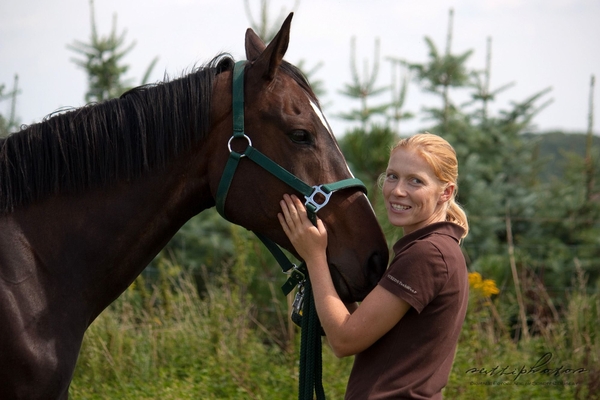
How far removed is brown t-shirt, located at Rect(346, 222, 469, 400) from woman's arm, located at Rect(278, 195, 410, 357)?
2.4 inches

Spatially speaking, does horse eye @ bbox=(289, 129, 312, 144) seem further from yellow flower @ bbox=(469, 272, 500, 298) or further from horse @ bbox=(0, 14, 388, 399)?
yellow flower @ bbox=(469, 272, 500, 298)

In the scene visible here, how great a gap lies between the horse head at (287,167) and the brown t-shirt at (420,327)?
0.21 meters

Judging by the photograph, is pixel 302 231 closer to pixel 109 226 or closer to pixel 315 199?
pixel 315 199

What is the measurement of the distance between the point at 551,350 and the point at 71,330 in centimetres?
419

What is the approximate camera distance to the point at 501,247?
7656mm

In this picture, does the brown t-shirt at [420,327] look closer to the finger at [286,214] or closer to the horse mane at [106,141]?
the finger at [286,214]

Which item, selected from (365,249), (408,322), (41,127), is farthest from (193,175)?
(408,322)

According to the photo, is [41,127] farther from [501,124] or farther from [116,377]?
[501,124]

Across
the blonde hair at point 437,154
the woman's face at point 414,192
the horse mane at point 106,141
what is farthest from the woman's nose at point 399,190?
the horse mane at point 106,141

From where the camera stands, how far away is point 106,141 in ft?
7.06

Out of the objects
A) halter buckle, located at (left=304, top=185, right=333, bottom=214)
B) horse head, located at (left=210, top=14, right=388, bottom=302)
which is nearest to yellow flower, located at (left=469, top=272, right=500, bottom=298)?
horse head, located at (left=210, top=14, right=388, bottom=302)

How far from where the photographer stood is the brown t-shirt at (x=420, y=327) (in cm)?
186

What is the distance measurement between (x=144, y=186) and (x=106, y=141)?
0.70 ft

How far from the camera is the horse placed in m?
2.03
